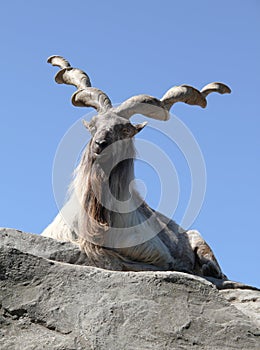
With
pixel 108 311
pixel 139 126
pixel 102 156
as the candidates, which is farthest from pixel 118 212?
pixel 108 311

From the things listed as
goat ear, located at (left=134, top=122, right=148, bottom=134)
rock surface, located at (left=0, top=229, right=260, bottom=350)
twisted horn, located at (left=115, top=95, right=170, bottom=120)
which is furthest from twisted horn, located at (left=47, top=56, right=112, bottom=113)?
rock surface, located at (left=0, top=229, right=260, bottom=350)

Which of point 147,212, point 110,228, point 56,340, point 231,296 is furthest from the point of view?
point 147,212

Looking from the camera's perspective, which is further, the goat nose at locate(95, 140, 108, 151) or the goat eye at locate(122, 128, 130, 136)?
the goat eye at locate(122, 128, 130, 136)

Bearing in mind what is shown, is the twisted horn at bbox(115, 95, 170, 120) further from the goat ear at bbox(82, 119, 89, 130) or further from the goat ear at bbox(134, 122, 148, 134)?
the goat ear at bbox(82, 119, 89, 130)

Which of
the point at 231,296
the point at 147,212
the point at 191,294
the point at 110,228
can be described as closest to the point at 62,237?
the point at 110,228

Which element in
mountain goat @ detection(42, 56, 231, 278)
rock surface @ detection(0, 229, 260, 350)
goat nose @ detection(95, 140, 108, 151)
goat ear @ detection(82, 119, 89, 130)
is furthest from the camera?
goat ear @ detection(82, 119, 89, 130)

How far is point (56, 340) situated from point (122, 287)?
711mm

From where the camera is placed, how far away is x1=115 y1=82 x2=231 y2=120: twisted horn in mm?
10922

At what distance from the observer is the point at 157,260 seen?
1048cm

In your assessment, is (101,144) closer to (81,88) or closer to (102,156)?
(102,156)

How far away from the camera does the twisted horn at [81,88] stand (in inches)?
428

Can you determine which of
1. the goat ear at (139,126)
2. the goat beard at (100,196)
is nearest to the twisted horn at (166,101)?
the goat ear at (139,126)

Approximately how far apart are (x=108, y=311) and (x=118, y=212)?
447 cm

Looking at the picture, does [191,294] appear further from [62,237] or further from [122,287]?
[62,237]
